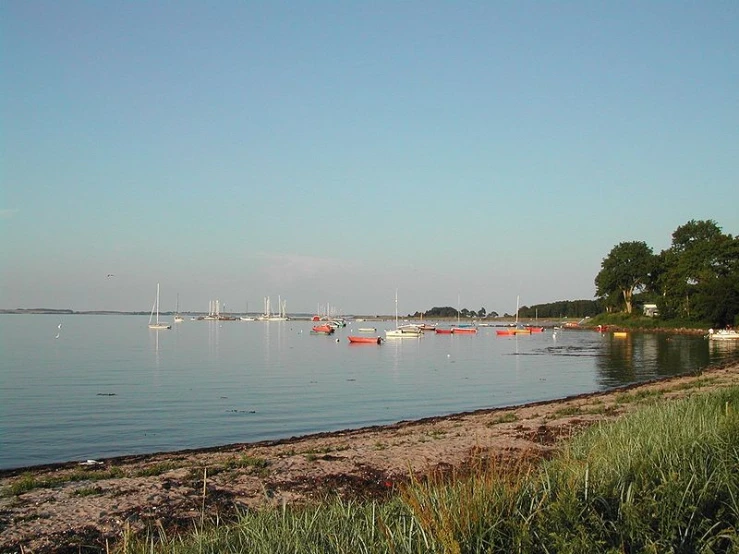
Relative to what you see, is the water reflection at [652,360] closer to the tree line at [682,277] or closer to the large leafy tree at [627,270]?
the tree line at [682,277]

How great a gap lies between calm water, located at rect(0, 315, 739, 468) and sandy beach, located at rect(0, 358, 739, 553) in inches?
176

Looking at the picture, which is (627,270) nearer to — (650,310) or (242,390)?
(650,310)

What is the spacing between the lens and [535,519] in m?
5.21

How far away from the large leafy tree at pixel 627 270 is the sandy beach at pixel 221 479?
113 meters

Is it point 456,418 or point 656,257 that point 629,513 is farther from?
point 656,257

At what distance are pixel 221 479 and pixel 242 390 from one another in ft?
78.3

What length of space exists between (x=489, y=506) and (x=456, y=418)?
62.0 feet

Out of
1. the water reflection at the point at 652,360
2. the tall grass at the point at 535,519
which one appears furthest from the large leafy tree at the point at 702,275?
the tall grass at the point at 535,519

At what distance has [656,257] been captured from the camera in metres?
125

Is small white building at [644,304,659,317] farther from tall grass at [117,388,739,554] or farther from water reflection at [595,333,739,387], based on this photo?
tall grass at [117,388,739,554]

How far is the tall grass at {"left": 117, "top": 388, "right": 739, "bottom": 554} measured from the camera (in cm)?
483

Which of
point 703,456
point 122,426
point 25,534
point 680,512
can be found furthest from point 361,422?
point 680,512

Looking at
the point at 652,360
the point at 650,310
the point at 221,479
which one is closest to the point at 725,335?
the point at 652,360

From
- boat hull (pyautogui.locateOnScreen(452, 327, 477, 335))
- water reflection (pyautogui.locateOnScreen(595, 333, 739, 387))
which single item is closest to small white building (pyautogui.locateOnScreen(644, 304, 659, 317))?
boat hull (pyautogui.locateOnScreen(452, 327, 477, 335))
